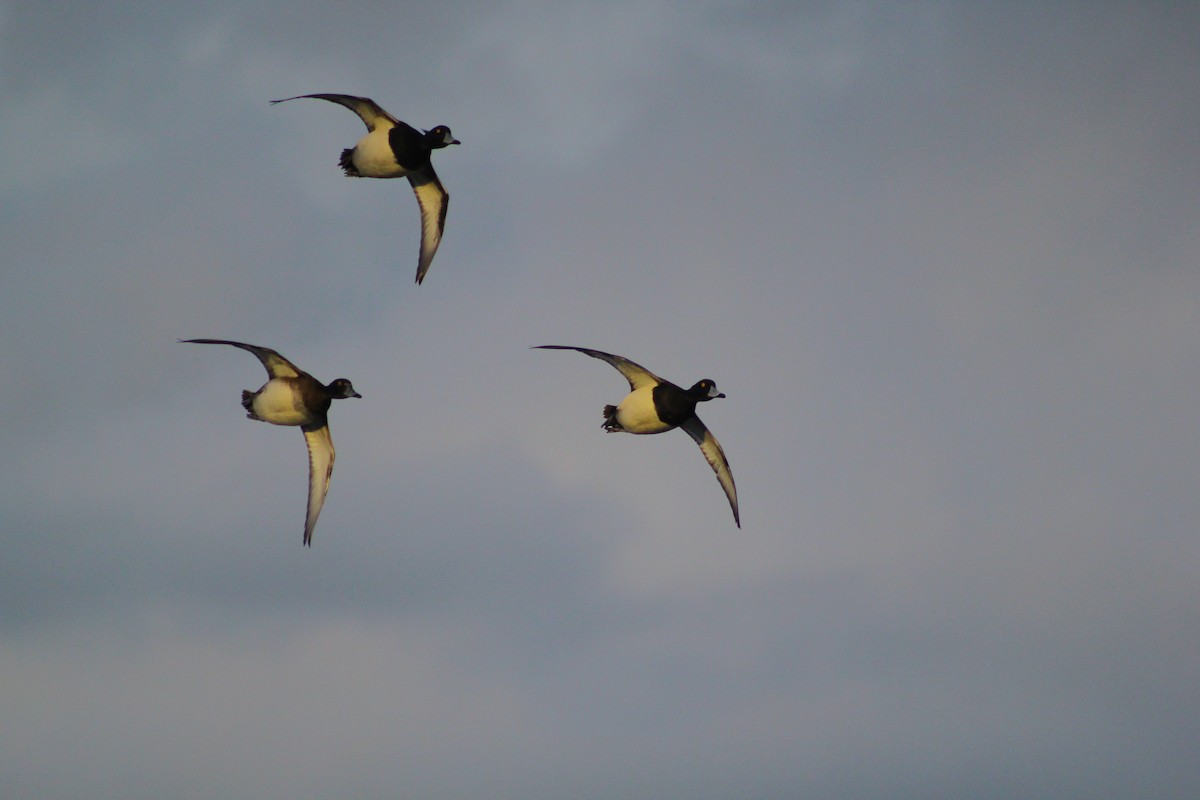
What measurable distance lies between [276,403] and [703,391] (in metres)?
12.3

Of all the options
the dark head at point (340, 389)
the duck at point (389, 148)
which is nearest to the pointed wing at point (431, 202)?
the duck at point (389, 148)

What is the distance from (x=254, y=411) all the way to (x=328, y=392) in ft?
6.98

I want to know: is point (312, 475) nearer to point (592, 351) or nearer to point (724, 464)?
point (592, 351)

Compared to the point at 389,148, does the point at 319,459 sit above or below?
below

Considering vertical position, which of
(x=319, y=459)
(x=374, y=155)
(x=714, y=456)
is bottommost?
(x=319, y=459)

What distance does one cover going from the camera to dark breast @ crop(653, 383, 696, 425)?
42.0 metres

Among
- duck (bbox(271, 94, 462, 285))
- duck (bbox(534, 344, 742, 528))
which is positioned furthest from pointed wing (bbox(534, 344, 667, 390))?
duck (bbox(271, 94, 462, 285))

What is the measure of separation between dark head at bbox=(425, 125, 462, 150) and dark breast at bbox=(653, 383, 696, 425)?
9488 millimetres

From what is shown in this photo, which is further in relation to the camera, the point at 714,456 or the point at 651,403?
the point at 714,456

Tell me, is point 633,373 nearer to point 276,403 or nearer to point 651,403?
point 651,403

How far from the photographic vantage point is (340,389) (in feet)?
132

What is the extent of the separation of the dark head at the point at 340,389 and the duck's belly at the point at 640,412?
787 centimetres

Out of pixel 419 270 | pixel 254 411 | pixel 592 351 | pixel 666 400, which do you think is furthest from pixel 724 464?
pixel 254 411

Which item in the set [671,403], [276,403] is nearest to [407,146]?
[276,403]
